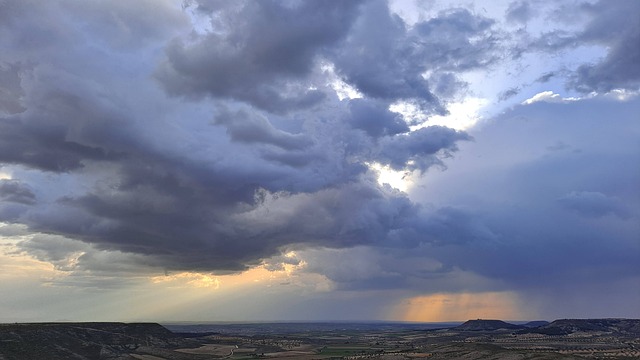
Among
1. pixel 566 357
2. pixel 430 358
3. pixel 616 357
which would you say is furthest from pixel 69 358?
pixel 616 357

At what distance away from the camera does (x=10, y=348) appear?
605 ft

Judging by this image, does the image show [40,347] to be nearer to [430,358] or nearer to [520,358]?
[430,358]

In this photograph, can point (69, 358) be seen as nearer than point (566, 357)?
No

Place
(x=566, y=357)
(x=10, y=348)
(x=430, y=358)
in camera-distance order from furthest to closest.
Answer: (x=430, y=358) → (x=10, y=348) → (x=566, y=357)

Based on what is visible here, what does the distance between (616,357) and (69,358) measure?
207 meters

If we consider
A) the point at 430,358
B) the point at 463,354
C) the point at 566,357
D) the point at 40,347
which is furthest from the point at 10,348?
the point at 566,357

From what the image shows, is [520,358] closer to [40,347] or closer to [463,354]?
[463,354]

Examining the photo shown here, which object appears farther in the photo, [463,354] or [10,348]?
[463,354]

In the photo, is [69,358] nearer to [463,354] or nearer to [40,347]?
[40,347]

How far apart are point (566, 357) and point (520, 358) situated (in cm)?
1480

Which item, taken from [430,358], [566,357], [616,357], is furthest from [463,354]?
[616,357]

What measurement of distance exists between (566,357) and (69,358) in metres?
176

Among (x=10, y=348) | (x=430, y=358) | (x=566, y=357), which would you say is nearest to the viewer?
(x=566, y=357)

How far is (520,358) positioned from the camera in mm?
170750
